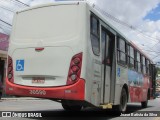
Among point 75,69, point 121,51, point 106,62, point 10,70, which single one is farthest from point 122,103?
point 10,70

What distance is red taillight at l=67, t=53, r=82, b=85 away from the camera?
8.94 m

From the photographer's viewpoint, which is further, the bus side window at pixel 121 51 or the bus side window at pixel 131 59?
the bus side window at pixel 131 59

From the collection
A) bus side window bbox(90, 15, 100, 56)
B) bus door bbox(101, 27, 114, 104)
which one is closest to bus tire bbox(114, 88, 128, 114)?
bus door bbox(101, 27, 114, 104)

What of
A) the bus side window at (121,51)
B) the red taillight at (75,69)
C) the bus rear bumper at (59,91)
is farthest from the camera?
the bus side window at (121,51)

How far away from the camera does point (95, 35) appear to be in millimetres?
9898

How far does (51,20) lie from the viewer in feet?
31.8

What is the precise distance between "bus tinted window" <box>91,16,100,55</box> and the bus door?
553 millimetres

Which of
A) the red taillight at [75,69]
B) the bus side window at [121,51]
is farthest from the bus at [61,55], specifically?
the bus side window at [121,51]

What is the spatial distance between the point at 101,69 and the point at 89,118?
204 cm

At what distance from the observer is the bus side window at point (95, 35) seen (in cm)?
970

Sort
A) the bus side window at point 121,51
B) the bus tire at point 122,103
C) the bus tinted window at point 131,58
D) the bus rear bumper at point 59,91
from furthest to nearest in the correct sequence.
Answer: the bus tinted window at point 131,58 → the bus tire at point 122,103 → the bus side window at point 121,51 → the bus rear bumper at point 59,91

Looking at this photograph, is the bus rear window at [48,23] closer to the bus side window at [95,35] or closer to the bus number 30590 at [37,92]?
the bus side window at [95,35]

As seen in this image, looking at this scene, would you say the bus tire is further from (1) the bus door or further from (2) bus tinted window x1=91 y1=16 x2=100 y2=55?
(2) bus tinted window x1=91 y1=16 x2=100 y2=55

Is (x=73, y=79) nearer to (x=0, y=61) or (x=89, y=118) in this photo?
(x=89, y=118)
